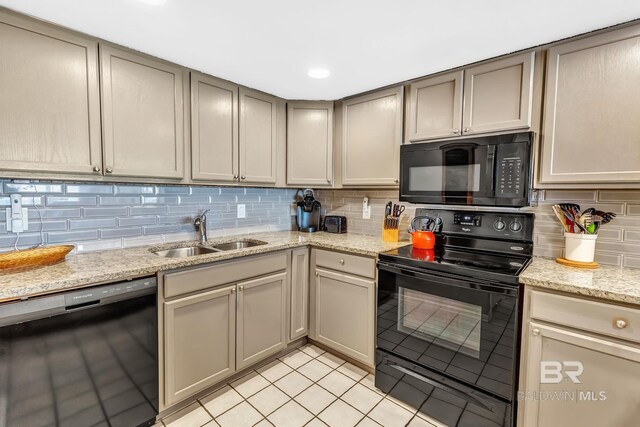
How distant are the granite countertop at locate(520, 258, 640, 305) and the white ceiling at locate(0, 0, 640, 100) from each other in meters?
1.22

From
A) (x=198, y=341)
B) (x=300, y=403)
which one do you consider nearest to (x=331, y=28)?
(x=198, y=341)

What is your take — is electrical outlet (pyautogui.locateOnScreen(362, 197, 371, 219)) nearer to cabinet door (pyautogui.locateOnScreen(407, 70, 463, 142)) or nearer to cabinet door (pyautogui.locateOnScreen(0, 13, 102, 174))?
cabinet door (pyautogui.locateOnScreen(407, 70, 463, 142))

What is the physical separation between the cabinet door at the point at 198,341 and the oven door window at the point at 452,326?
0.98 m

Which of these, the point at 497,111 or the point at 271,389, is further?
the point at 271,389

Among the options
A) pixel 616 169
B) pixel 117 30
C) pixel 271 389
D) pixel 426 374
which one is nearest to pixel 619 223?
pixel 616 169

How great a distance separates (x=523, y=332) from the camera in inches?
57.3

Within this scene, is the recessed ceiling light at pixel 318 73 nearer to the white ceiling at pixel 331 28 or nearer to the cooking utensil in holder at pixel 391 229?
the white ceiling at pixel 331 28

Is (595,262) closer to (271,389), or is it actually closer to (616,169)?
(616,169)

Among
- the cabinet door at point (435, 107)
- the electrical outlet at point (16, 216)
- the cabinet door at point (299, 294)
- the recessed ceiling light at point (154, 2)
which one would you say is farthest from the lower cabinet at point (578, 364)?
the electrical outlet at point (16, 216)

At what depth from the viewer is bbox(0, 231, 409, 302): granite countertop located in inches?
48.3

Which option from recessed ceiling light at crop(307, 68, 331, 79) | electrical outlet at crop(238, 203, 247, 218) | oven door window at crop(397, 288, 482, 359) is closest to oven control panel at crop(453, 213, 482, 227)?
oven door window at crop(397, 288, 482, 359)

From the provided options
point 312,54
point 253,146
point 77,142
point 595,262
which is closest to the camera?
point 77,142

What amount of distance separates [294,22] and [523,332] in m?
1.88

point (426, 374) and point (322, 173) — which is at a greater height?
point (322, 173)
